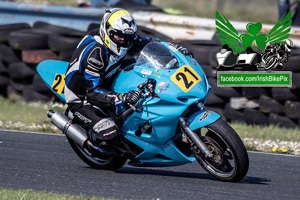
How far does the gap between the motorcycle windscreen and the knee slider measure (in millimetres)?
731

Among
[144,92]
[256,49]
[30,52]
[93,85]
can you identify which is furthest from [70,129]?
[30,52]

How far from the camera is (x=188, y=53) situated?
19.1ft

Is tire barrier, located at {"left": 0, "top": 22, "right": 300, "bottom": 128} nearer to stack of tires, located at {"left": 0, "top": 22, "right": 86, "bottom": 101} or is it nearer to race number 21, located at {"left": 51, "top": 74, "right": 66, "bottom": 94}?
stack of tires, located at {"left": 0, "top": 22, "right": 86, "bottom": 101}

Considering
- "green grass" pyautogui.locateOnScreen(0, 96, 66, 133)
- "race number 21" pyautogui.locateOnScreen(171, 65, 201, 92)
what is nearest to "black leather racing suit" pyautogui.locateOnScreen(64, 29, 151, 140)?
"race number 21" pyautogui.locateOnScreen(171, 65, 201, 92)

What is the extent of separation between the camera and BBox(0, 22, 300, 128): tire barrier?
959 centimetres

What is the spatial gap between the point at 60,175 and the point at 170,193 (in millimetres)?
1301

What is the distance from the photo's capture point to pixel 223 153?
17.4ft

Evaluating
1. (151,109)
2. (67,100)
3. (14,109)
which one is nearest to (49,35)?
(14,109)

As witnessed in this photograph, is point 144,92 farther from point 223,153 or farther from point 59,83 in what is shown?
point 59,83

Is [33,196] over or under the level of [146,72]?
under

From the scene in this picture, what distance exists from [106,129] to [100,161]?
67 cm

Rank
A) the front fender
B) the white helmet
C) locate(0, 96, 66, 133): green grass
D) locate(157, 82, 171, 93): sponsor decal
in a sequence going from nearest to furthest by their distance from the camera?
1. the front fender
2. locate(157, 82, 171, 93): sponsor decal
3. the white helmet
4. locate(0, 96, 66, 133): green grass

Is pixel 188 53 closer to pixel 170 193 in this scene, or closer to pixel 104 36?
pixel 104 36

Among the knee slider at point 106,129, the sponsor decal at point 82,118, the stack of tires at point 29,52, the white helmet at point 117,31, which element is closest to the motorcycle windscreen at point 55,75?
the sponsor decal at point 82,118
